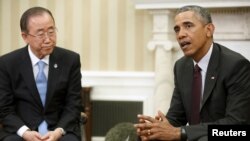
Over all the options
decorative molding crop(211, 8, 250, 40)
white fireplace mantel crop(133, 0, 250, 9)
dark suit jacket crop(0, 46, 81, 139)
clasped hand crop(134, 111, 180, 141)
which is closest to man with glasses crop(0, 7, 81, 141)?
dark suit jacket crop(0, 46, 81, 139)

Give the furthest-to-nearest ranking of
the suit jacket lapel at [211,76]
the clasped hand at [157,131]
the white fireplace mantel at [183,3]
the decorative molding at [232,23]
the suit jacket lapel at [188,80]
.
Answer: the decorative molding at [232,23]
the white fireplace mantel at [183,3]
the suit jacket lapel at [188,80]
the suit jacket lapel at [211,76]
the clasped hand at [157,131]

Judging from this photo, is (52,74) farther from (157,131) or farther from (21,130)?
(157,131)

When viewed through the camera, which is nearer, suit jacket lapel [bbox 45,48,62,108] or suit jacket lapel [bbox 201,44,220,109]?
suit jacket lapel [bbox 201,44,220,109]

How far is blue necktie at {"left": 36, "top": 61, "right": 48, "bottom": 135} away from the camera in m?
2.67

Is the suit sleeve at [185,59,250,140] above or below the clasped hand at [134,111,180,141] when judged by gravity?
above

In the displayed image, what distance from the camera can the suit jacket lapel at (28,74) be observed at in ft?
8.75

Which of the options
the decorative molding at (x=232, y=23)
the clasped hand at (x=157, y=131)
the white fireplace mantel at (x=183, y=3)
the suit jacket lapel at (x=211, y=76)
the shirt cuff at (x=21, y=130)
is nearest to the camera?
the clasped hand at (x=157, y=131)

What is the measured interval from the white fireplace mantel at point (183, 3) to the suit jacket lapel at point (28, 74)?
1865 millimetres

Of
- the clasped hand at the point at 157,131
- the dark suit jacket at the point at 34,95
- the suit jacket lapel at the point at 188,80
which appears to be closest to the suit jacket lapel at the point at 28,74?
the dark suit jacket at the point at 34,95

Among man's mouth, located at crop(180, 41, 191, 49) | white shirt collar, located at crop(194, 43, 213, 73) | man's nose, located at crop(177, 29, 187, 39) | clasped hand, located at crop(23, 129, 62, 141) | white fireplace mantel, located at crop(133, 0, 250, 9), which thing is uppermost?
white fireplace mantel, located at crop(133, 0, 250, 9)

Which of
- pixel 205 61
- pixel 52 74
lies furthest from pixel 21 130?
pixel 205 61

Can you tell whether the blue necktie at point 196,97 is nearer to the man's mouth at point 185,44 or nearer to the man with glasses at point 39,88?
the man's mouth at point 185,44

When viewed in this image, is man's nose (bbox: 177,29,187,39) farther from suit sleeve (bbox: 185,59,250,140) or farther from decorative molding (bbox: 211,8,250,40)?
decorative molding (bbox: 211,8,250,40)

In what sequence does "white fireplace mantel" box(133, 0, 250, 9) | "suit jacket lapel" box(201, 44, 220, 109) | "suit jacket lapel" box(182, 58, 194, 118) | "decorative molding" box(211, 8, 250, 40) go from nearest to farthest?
Result: "suit jacket lapel" box(201, 44, 220, 109) → "suit jacket lapel" box(182, 58, 194, 118) → "white fireplace mantel" box(133, 0, 250, 9) → "decorative molding" box(211, 8, 250, 40)
